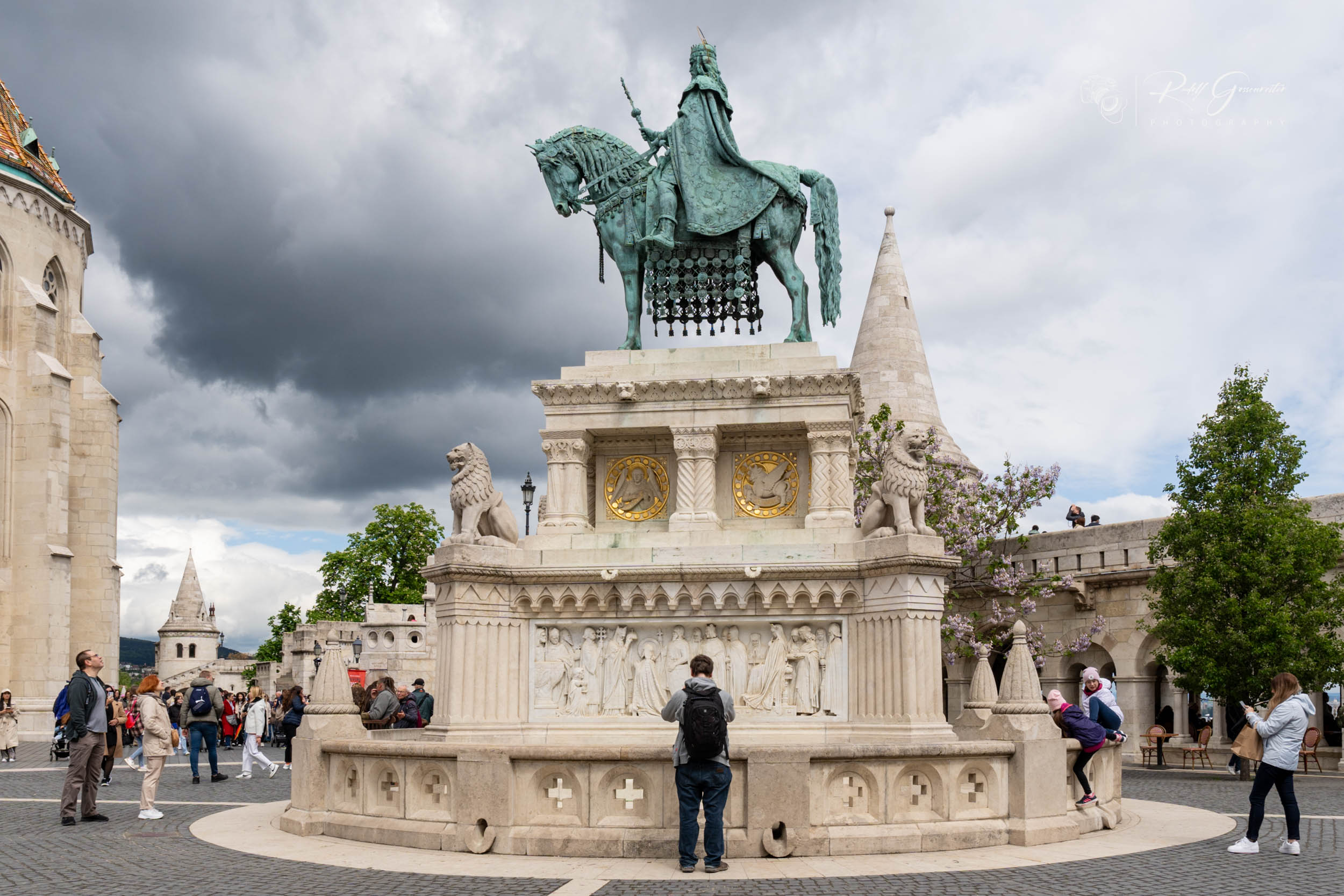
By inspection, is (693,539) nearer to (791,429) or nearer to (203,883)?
(791,429)

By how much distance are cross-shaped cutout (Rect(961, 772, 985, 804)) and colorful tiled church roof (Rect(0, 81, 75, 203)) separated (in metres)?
41.6

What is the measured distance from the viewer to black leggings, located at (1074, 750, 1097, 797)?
1224 cm

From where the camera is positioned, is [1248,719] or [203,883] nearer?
[203,883]

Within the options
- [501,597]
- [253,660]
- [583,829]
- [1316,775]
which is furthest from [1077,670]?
[253,660]

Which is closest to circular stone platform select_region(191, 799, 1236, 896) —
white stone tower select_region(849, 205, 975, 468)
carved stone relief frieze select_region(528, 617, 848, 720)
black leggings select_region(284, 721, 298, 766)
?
carved stone relief frieze select_region(528, 617, 848, 720)

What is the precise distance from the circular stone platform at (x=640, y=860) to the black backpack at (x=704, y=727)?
919mm

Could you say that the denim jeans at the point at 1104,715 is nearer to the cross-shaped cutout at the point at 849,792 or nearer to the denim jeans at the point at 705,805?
the cross-shaped cutout at the point at 849,792

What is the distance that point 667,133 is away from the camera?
17.0 meters

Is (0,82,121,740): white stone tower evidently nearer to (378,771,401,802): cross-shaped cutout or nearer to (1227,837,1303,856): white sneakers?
(378,771,401,802): cross-shaped cutout

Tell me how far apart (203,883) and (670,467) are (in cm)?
816

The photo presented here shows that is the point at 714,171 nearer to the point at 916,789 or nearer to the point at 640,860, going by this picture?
the point at 916,789

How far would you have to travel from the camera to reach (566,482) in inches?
616

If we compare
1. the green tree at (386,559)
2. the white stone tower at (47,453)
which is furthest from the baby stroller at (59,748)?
the green tree at (386,559)

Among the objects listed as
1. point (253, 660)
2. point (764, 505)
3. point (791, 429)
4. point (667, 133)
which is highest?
point (667, 133)
